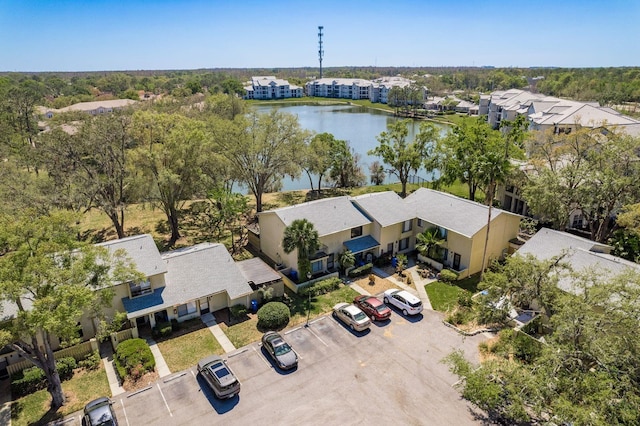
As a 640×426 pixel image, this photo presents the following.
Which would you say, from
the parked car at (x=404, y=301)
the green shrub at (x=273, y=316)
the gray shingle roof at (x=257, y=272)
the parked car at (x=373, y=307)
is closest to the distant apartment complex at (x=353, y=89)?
the gray shingle roof at (x=257, y=272)

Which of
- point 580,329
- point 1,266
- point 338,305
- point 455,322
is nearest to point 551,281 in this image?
point 580,329

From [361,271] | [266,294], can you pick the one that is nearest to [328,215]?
[361,271]

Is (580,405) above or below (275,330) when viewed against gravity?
above

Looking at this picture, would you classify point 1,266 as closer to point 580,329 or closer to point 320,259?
point 320,259

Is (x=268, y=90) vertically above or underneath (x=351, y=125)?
above

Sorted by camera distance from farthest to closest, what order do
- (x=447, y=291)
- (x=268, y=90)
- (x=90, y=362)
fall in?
1. (x=268, y=90)
2. (x=447, y=291)
3. (x=90, y=362)

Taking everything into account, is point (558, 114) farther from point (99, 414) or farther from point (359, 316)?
point (99, 414)
